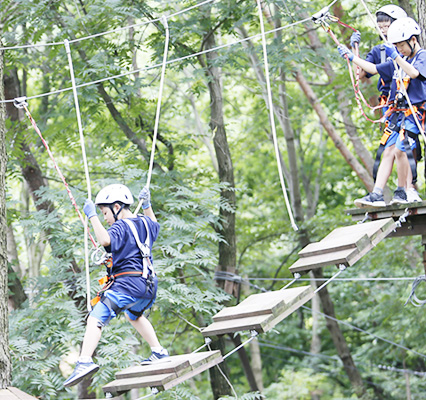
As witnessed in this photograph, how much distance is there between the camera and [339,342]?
12062 mm

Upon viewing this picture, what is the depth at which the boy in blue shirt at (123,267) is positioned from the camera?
12.9 feet

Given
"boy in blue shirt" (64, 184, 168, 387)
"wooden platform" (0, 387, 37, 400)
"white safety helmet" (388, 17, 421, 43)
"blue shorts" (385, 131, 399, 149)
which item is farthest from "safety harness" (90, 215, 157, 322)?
"white safety helmet" (388, 17, 421, 43)

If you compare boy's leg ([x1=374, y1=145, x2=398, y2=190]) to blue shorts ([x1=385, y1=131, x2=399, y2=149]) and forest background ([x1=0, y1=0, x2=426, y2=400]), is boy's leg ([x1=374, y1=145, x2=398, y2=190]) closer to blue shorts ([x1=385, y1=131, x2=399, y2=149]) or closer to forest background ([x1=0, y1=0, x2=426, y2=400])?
blue shorts ([x1=385, y1=131, x2=399, y2=149])

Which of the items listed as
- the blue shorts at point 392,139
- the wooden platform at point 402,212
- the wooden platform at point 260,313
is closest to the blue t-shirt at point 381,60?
the blue shorts at point 392,139

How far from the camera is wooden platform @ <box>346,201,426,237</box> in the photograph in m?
5.07

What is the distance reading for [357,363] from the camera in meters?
13.8

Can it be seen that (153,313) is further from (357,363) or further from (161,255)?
(357,363)

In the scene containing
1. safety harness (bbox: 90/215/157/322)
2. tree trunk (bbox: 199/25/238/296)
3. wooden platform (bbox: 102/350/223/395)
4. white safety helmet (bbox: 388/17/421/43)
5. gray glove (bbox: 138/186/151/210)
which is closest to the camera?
wooden platform (bbox: 102/350/223/395)

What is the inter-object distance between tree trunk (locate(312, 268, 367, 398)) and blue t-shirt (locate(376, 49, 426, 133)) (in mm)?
6862

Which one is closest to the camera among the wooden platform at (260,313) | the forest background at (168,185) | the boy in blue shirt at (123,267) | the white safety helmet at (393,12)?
the wooden platform at (260,313)

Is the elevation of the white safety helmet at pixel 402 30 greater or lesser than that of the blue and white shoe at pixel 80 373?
greater

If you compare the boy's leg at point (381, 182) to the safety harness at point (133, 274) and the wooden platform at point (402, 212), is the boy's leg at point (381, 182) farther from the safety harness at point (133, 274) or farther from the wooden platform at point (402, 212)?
the safety harness at point (133, 274)

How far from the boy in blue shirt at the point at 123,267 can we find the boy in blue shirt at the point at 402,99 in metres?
1.90

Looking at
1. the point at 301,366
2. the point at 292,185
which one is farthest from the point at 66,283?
the point at 301,366
